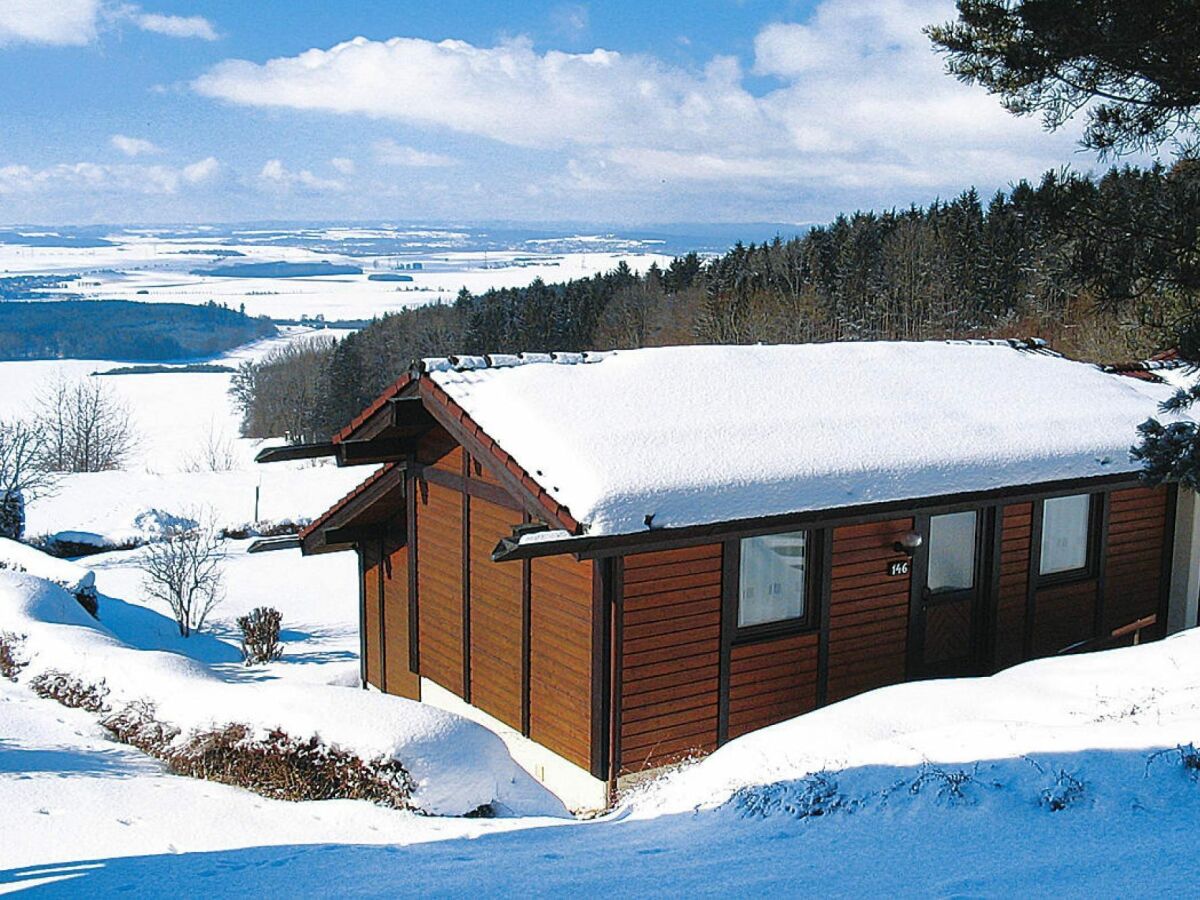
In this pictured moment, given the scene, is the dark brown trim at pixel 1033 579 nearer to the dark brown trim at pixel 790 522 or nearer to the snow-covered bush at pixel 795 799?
the dark brown trim at pixel 790 522

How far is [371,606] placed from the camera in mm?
13180

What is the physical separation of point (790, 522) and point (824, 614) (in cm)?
112

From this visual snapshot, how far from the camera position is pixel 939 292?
4978cm

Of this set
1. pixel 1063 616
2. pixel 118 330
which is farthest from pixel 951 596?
pixel 118 330

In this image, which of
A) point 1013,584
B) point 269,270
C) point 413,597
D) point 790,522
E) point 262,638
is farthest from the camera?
point 269,270

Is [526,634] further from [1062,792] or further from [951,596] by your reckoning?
[1062,792]

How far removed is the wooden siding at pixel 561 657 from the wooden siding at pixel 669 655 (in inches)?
13.1

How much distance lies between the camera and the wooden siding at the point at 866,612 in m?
8.98

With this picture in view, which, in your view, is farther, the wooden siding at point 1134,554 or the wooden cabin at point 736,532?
the wooden siding at point 1134,554

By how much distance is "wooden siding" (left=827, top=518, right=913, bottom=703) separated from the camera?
29.5ft

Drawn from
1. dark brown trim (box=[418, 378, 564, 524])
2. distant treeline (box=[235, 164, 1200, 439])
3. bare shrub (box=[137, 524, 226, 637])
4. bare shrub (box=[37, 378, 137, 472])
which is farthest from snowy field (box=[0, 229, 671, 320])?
dark brown trim (box=[418, 378, 564, 524])

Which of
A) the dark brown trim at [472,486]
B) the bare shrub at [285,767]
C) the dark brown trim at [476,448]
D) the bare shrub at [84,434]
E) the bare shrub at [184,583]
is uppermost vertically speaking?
the dark brown trim at [476,448]

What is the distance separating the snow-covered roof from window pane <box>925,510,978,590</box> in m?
0.53

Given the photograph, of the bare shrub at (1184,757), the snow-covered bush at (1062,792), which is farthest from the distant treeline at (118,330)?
the bare shrub at (1184,757)
